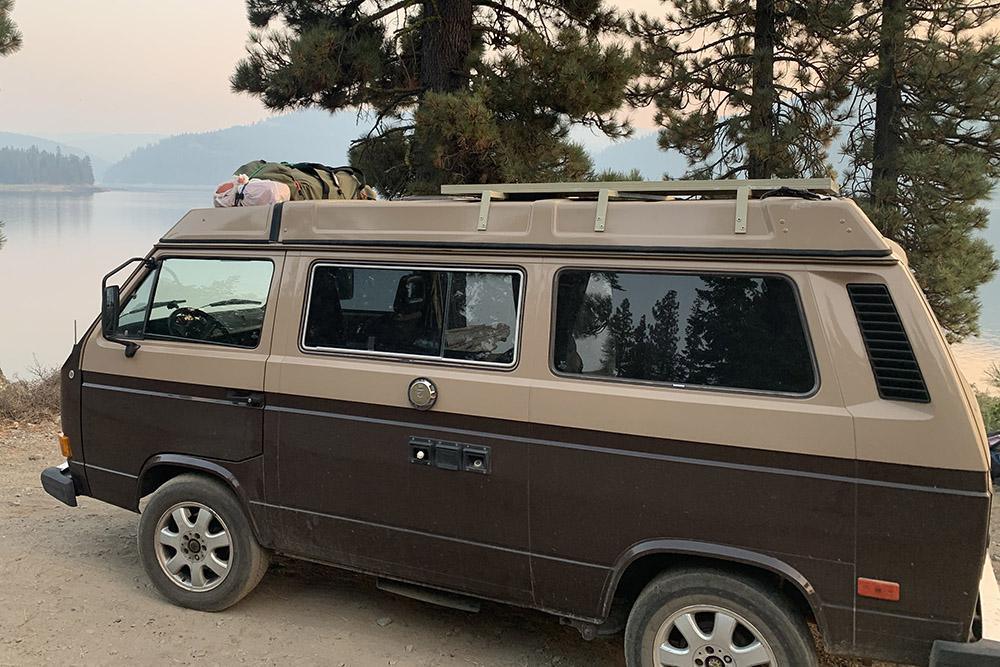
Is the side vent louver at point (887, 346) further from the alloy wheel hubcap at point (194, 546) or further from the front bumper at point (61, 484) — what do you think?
the front bumper at point (61, 484)

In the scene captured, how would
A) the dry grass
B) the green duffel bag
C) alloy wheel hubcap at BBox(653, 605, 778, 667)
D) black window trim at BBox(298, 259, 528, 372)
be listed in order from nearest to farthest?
alloy wheel hubcap at BBox(653, 605, 778, 667)
black window trim at BBox(298, 259, 528, 372)
the green duffel bag
the dry grass

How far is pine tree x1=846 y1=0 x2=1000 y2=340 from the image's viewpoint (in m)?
11.2

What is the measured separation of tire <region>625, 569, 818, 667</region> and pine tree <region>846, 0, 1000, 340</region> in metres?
9.45

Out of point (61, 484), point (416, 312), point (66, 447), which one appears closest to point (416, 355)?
point (416, 312)

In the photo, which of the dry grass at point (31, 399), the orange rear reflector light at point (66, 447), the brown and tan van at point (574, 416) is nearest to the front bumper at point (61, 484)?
the orange rear reflector light at point (66, 447)

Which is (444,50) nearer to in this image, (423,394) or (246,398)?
(246,398)

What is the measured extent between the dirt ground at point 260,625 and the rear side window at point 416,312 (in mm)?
1581

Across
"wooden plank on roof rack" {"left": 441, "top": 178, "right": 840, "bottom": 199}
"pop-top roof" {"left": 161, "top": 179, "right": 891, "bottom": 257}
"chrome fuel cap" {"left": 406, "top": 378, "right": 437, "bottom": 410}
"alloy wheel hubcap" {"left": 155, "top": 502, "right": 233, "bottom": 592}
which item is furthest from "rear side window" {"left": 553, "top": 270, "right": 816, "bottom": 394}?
"alloy wheel hubcap" {"left": 155, "top": 502, "right": 233, "bottom": 592}

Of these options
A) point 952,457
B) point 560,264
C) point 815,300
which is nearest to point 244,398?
point 560,264

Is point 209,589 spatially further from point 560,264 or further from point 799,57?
point 799,57

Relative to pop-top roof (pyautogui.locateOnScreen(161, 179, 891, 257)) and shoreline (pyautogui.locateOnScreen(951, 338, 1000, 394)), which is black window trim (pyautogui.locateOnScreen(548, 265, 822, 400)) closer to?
pop-top roof (pyautogui.locateOnScreen(161, 179, 891, 257))

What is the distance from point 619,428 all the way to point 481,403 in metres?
0.66

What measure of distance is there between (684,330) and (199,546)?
300 cm

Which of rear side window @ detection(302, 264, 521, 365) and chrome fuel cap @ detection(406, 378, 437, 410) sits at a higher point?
rear side window @ detection(302, 264, 521, 365)
